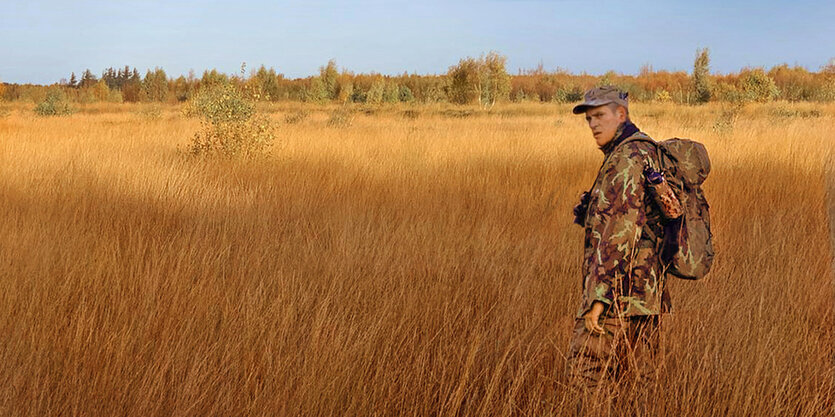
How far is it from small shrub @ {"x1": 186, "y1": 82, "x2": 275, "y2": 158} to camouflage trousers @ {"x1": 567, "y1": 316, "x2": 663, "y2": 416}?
8780 mm

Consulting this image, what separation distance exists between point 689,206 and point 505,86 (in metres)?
47.8

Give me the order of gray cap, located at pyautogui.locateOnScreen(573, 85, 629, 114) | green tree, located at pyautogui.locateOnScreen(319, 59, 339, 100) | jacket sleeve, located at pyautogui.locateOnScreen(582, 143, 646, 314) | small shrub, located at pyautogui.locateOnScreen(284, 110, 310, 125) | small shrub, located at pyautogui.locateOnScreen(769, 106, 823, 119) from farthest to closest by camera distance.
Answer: green tree, located at pyautogui.locateOnScreen(319, 59, 339, 100) < small shrub, located at pyautogui.locateOnScreen(284, 110, 310, 125) < small shrub, located at pyautogui.locateOnScreen(769, 106, 823, 119) < gray cap, located at pyautogui.locateOnScreen(573, 85, 629, 114) < jacket sleeve, located at pyautogui.locateOnScreen(582, 143, 646, 314)

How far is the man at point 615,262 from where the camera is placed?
244 cm

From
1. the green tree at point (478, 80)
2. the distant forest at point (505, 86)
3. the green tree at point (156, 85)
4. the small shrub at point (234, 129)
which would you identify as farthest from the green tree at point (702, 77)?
the green tree at point (156, 85)

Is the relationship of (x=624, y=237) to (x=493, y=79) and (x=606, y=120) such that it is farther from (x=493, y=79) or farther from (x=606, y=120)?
(x=493, y=79)

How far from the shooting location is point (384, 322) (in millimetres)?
3643

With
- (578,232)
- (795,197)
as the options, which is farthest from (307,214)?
(795,197)

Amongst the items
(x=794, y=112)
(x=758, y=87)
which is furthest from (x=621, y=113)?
(x=758, y=87)

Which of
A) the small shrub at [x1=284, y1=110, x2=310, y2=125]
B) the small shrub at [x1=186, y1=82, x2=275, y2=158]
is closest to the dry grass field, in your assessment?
the small shrub at [x1=186, y1=82, x2=275, y2=158]

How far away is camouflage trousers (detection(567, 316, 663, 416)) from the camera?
260 cm

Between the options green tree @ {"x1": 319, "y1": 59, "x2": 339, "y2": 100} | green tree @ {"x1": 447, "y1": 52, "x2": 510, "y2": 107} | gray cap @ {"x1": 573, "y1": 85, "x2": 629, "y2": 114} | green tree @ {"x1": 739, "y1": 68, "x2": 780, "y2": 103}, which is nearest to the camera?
gray cap @ {"x1": 573, "y1": 85, "x2": 629, "y2": 114}

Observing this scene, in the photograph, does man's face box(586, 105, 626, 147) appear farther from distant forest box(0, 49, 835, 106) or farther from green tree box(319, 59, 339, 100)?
green tree box(319, 59, 339, 100)

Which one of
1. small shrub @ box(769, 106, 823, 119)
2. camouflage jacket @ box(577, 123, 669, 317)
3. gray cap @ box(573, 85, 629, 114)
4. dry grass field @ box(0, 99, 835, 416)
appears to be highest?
gray cap @ box(573, 85, 629, 114)

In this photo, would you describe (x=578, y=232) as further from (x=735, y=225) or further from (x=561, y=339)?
(x=561, y=339)
